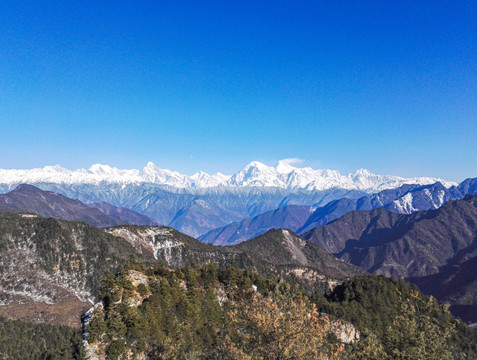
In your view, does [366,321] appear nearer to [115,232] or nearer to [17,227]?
[115,232]

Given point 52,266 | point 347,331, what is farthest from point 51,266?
point 347,331

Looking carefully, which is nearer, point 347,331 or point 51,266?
point 347,331

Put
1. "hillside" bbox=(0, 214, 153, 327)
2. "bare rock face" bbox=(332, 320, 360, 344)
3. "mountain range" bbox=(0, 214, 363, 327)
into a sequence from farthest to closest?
"mountain range" bbox=(0, 214, 363, 327) < "hillside" bbox=(0, 214, 153, 327) < "bare rock face" bbox=(332, 320, 360, 344)

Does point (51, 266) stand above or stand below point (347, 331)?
above

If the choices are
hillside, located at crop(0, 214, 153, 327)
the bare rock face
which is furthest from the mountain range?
the bare rock face

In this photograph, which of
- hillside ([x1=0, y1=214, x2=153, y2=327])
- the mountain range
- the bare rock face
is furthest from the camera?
the mountain range

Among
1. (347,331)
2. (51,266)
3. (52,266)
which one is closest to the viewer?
(347,331)

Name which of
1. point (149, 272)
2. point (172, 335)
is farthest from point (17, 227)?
point (172, 335)

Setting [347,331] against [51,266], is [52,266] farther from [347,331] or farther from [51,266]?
[347,331]

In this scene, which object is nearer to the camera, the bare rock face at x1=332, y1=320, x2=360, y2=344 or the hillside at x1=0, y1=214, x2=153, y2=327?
the bare rock face at x1=332, y1=320, x2=360, y2=344

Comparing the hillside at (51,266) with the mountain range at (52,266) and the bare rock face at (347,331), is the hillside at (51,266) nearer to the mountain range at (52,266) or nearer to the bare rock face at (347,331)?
the mountain range at (52,266)

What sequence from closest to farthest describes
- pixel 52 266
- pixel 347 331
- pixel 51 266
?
pixel 347 331 → pixel 51 266 → pixel 52 266

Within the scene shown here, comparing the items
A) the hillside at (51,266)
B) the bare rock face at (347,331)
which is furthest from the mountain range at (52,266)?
the bare rock face at (347,331)

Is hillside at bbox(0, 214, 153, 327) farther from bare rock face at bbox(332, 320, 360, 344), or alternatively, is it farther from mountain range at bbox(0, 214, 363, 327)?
bare rock face at bbox(332, 320, 360, 344)
